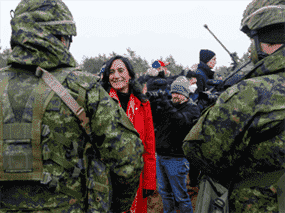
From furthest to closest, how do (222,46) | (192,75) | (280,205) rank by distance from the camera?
(222,46) → (192,75) → (280,205)

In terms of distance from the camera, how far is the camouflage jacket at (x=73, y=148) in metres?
1.41

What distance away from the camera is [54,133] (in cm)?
144

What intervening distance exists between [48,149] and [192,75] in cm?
481

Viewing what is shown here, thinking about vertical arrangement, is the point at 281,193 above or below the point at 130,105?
below

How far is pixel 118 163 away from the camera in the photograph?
61.4 inches

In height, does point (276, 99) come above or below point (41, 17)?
below

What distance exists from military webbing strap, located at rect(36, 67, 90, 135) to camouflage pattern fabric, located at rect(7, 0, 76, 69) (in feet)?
0.22

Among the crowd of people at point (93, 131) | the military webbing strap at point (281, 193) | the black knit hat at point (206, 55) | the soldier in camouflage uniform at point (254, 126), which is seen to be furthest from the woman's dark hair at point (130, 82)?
the black knit hat at point (206, 55)

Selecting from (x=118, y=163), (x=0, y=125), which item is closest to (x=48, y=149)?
(x=0, y=125)

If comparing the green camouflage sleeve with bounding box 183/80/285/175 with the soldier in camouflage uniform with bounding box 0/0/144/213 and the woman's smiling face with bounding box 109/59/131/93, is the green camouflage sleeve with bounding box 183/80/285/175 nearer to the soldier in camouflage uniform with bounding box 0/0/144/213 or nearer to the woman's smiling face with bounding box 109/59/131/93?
the soldier in camouflage uniform with bounding box 0/0/144/213

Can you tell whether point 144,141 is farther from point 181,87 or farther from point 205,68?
point 205,68

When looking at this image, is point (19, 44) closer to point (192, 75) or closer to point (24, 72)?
point (24, 72)

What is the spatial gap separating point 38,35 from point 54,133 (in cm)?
63

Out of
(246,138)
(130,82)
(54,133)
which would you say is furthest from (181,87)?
(54,133)
